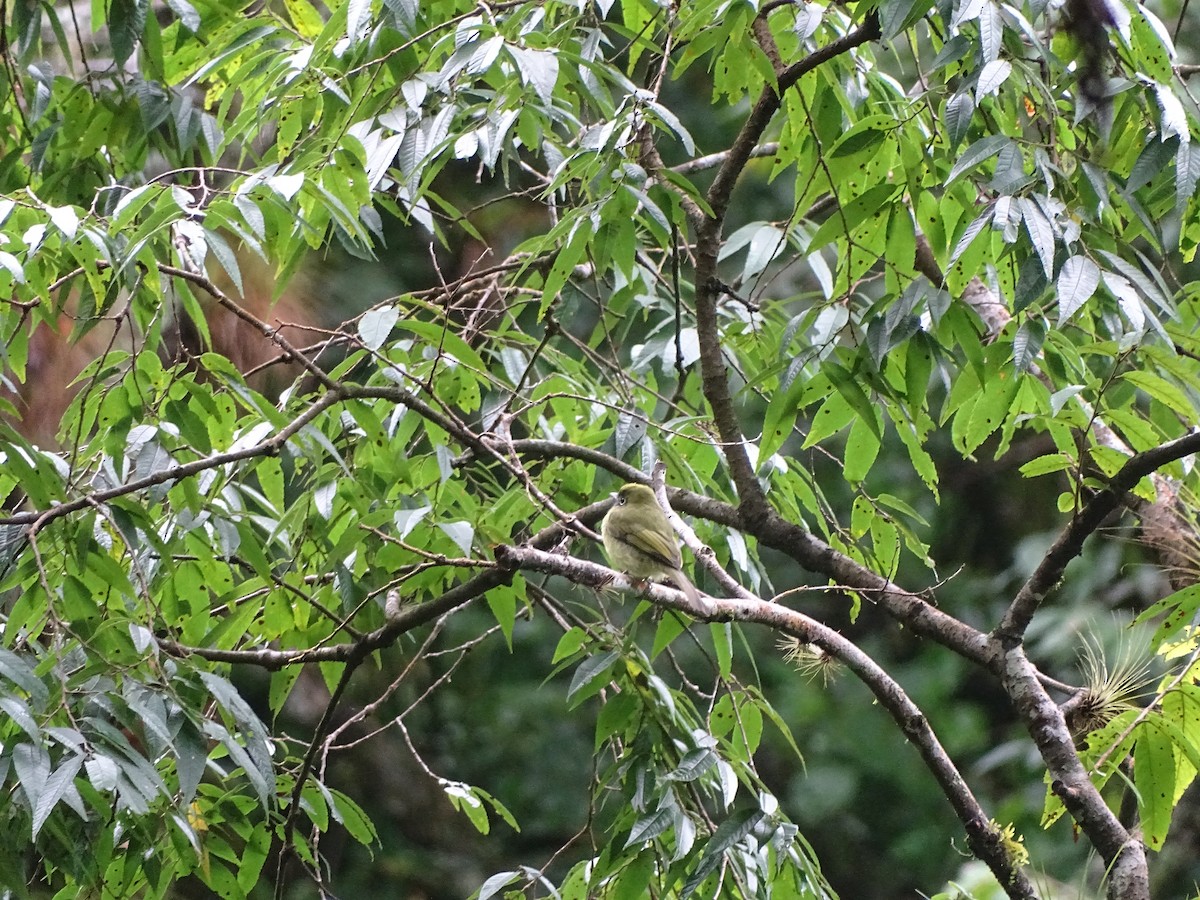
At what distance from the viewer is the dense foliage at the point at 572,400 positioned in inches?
91.4

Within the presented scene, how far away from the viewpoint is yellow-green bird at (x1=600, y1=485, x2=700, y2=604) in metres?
3.56

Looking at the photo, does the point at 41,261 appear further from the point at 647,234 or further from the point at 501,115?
the point at 647,234

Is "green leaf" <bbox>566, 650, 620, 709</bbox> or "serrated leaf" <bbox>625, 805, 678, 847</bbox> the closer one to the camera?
"serrated leaf" <bbox>625, 805, 678, 847</bbox>

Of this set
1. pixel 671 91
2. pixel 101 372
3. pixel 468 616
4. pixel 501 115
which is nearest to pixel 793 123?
pixel 501 115

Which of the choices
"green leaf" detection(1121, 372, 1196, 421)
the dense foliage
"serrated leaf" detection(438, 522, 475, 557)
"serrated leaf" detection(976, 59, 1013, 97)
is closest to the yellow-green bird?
the dense foliage

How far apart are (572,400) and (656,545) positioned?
0.51 m

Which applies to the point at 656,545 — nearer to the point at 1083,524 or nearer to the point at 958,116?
the point at 1083,524

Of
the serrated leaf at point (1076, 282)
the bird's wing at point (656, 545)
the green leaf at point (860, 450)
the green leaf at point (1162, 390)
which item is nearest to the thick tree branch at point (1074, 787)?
the green leaf at point (860, 450)

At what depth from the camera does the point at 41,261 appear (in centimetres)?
267

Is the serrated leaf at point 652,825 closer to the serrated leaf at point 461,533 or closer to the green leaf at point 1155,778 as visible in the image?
the serrated leaf at point 461,533

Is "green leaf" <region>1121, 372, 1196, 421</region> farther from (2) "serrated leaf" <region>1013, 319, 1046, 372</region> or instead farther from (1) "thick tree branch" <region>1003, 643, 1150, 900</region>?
(1) "thick tree branch" <region>1003, 643, 1150, 900</region>

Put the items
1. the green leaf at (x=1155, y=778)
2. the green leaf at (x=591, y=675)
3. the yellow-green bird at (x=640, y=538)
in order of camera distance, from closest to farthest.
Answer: the green leaf at (x=1155, y=778)
the green leaf at (x=591, y=675)
the yellow-green bird at (x=640, y=538)

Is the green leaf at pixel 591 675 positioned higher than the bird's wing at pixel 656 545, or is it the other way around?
the green leaf at pixel 591 675

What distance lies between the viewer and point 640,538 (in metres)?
3.75
